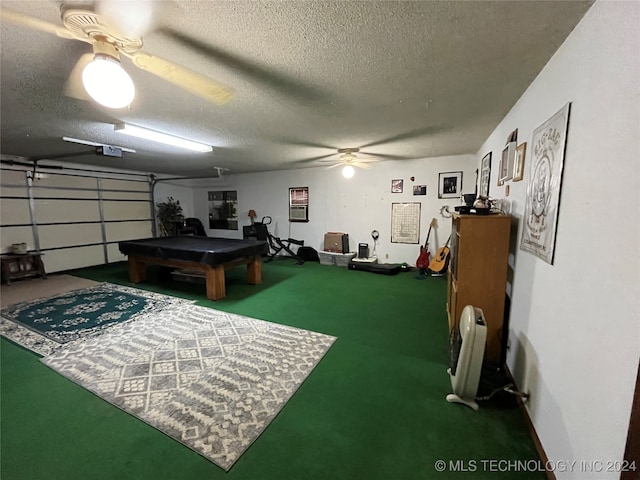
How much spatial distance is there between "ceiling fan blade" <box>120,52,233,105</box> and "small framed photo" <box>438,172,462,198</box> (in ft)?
16.4

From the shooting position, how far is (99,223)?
641 cm

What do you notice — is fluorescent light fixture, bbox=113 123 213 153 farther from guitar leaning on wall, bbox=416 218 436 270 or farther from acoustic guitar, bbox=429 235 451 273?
acoustic guitar, bbox=429 235 451 273

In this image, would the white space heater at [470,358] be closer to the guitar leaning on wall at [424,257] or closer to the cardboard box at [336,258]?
the guitar leaning on wall at [424,257]

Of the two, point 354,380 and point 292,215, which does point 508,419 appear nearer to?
point 354,380

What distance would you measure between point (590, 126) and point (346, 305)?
3149 millimetres

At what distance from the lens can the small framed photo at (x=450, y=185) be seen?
534 centimetres

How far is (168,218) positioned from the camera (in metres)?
7.79

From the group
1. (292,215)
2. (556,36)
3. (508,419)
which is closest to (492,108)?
(556,36)

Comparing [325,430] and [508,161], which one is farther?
[508,161]

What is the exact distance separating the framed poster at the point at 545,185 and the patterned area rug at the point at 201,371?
202 centimetres

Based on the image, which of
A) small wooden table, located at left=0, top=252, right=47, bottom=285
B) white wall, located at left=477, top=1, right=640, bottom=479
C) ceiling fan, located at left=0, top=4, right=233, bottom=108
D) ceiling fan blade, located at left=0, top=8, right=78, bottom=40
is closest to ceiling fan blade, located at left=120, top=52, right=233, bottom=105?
ceiling fan, located at left=0, top=4, right=233, bottom=108

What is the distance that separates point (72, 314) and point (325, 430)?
3.81 m

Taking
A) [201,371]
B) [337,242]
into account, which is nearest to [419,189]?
[337,242]

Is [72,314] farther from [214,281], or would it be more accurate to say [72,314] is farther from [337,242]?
[337,242]
